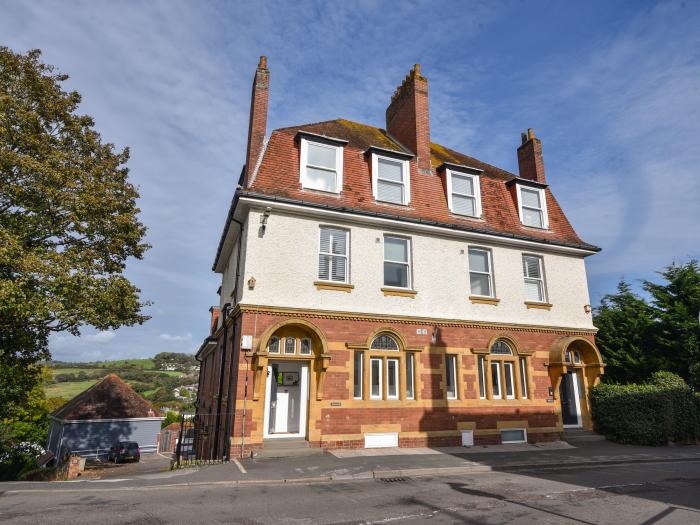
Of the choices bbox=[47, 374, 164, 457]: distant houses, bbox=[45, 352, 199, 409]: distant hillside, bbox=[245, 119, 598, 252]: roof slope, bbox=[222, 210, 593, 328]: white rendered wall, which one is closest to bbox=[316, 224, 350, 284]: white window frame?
bbox=[222, 210, 593, 328]: white rendered wall

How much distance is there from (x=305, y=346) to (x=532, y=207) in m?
12.0

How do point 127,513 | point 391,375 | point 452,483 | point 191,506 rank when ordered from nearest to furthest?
point 127,513, point 191,506, point 452,483, point 391,375

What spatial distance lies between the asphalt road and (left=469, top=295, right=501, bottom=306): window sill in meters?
7.23

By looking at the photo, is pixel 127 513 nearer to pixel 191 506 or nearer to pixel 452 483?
pixel 191 506

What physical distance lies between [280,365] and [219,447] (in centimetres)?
310

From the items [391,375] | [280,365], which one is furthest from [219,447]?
[391,375]

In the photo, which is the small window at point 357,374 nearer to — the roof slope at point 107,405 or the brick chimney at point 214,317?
the brick chimney at point 214,317

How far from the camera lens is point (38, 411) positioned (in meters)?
40.8

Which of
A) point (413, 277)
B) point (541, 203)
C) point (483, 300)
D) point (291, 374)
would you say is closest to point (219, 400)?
point (291, 374)

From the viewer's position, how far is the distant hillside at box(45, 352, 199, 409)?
93812mm

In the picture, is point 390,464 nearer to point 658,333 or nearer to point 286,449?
point 286,449

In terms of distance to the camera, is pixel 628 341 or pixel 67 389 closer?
pixel 628 341

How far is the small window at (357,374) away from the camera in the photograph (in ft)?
46.1

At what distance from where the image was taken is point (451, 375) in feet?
50.8
